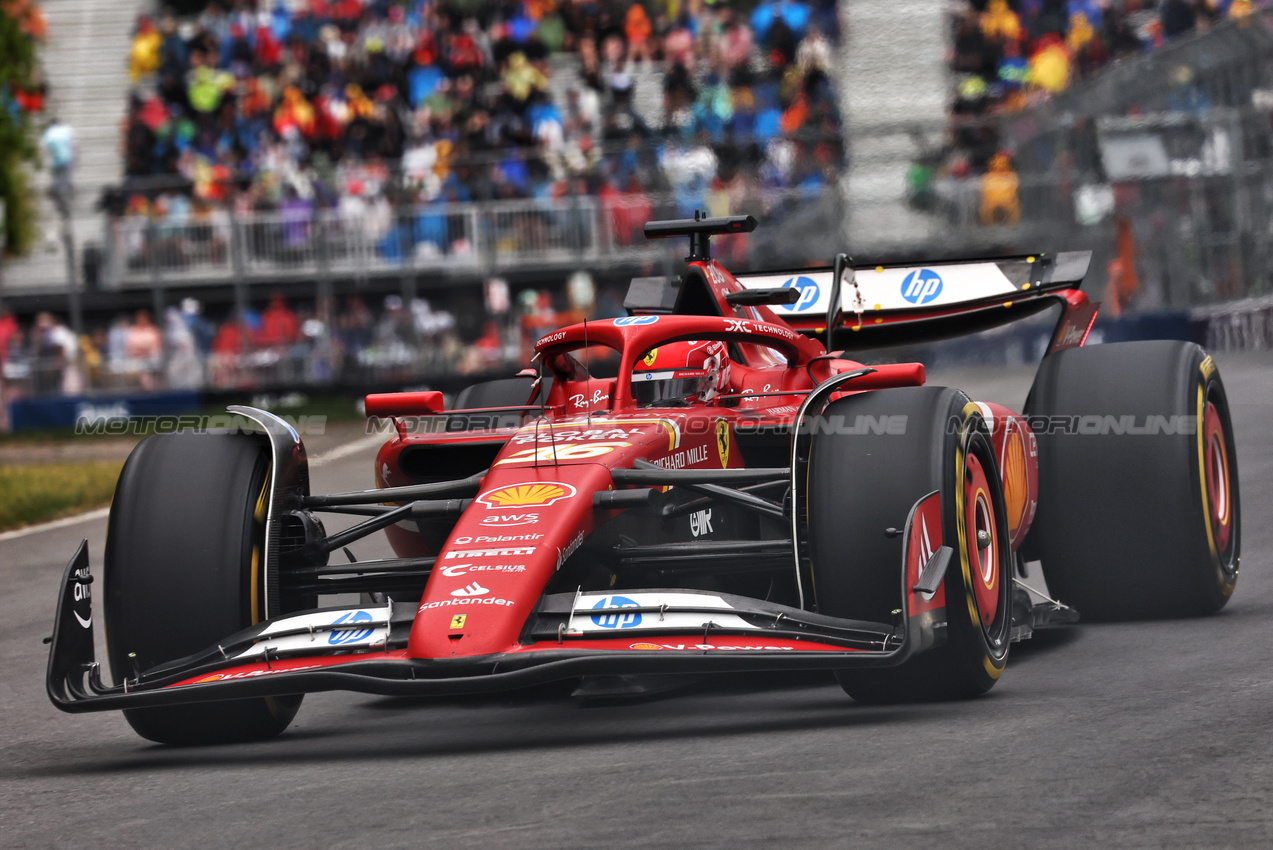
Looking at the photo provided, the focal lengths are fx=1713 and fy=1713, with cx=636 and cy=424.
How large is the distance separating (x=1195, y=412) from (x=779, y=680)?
85.6 inches

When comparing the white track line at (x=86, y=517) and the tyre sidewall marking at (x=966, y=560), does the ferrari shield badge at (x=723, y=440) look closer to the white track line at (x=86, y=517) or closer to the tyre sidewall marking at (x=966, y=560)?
the tyre sidewall marking at (x=966, y=560)

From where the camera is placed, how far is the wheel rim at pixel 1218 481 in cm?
692

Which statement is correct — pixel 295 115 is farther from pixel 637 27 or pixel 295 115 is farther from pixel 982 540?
pixel 982 540

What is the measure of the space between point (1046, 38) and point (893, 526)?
17.7 m

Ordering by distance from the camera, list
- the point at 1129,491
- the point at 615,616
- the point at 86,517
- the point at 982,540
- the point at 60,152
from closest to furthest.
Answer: the point at 615,616, the point at 982,540, the point at 1129,491, the point at 86,517, the point at 60,152

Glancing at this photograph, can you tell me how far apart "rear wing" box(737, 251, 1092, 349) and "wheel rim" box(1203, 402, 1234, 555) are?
1.10m

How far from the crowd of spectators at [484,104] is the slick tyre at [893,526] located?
41.6 feet

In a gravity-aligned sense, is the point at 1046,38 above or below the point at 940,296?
above

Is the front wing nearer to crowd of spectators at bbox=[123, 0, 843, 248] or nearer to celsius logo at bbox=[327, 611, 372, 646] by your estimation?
celsius logo at bbox=[327, 611, 372, 646]

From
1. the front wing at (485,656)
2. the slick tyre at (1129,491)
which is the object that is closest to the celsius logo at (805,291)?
the slick tyre at (1129,491)

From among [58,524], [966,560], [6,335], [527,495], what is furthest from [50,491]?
[966,560]

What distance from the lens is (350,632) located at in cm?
497

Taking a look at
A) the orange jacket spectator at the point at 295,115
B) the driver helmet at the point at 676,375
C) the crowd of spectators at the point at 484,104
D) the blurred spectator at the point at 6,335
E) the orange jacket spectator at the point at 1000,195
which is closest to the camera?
the driver helmet at the point at 676,375

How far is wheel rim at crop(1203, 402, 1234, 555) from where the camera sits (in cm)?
692
